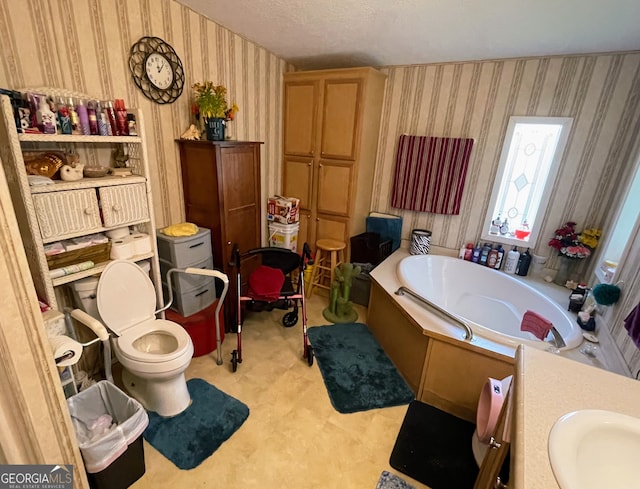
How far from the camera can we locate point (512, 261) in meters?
2.81

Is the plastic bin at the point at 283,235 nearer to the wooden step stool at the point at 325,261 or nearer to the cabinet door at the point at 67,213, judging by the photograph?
the wooden step stool at the point at 325,261

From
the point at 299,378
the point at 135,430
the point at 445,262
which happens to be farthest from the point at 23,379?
the point at 445,262

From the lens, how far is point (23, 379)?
0.96m

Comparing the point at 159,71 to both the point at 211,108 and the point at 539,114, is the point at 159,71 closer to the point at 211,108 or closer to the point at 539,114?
the point at 211,108

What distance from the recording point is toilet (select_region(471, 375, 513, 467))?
139cm

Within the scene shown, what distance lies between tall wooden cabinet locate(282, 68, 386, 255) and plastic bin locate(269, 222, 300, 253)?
0.62 feet

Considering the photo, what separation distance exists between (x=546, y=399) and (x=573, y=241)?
229 cm

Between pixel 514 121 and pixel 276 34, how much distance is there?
7.01 ft

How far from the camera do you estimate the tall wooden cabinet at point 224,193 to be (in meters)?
2.23

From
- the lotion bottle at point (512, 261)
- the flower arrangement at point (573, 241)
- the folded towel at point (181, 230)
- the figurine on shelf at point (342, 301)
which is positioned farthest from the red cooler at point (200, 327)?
the flower arrangement at point (573, 241)

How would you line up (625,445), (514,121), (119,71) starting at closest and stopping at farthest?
(625,445) < (119,71) < (514,121)

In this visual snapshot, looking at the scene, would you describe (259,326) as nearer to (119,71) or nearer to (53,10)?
(119,71)

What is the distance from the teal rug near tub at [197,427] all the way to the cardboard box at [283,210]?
1705 mm

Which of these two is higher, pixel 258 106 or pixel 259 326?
pixel 258 106
